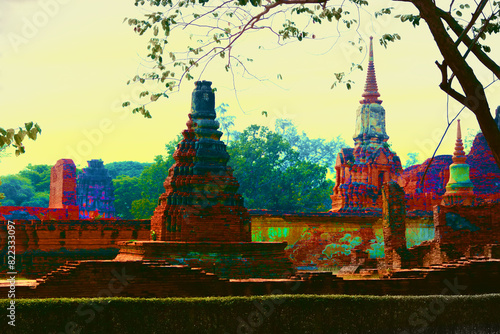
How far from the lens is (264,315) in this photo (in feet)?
32.4

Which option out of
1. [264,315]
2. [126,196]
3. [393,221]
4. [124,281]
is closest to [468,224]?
[393,221]

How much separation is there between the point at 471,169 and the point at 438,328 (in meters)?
18.2

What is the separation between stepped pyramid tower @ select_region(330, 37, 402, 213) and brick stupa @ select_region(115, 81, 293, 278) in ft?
38.2

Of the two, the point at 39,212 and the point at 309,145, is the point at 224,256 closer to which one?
the point at 39,212

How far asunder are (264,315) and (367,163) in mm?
20328

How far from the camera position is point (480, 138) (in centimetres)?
2808

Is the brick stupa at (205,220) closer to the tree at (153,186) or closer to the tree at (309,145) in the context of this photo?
the tree at (153,186)

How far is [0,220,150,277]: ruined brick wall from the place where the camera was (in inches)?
693

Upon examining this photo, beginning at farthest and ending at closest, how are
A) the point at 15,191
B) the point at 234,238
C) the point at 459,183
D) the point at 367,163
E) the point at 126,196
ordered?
1. the point at 15,191
2. the point at 126,196
3. the point at 367,163
4. the point at 459,183
5. the point at 234,238

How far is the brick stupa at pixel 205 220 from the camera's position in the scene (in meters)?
14.6

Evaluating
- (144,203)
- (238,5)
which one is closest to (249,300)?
(238,5)

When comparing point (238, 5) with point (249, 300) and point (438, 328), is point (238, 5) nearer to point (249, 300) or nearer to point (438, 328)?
point (249, 300)

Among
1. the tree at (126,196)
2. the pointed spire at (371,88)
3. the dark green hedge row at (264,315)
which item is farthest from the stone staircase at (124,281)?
the tree at (126,196)

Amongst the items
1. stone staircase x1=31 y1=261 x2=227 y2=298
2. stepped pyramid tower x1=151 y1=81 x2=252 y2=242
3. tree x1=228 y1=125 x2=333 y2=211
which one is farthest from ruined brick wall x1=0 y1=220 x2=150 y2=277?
tree x1=228 y1=125 x2=333 y2=211
